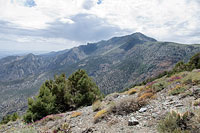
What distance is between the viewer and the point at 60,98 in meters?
20.5

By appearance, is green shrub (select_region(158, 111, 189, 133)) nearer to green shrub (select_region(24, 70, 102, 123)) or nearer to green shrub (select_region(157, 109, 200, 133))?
green shrub (select_region(157, 109, 200, 133))

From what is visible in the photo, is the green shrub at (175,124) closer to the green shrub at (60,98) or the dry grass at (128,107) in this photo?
the dry grass at (128,107)

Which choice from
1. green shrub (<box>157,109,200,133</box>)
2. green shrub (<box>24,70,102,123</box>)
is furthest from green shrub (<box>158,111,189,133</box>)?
green shrub (<box>24,70,102,123</box>)

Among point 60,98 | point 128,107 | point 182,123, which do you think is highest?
point 182,123

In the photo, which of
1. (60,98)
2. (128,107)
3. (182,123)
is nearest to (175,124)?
(182,123)

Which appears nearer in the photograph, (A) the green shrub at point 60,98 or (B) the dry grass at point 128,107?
(B) the dry grass at point 128,107

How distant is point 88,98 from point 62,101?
4358 millimetres

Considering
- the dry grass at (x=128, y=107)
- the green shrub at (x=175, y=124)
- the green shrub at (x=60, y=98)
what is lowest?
the green shrub at (x=60, y=98)

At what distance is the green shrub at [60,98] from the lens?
16.3 meters

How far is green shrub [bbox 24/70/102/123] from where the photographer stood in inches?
642

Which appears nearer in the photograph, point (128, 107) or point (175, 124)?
point (175, 124)

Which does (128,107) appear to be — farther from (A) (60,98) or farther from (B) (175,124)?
(A) (60,98)

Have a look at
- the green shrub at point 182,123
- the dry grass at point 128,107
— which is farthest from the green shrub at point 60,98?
the green shrub at point 182,123

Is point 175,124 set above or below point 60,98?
above
